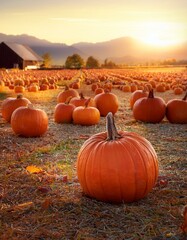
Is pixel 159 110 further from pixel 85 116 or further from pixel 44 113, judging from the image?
pixel 44 113

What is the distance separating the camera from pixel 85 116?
823 cm

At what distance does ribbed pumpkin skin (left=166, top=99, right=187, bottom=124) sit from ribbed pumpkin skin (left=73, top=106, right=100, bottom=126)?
5.10ft

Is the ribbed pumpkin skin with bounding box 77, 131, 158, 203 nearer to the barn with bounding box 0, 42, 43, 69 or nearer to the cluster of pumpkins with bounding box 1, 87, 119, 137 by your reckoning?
the cluster of pumpkins with bounding box 1, 87, 119, 137

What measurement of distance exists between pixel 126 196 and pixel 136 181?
18cm

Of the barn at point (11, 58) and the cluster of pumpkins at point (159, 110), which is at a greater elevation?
the barn at point (11, 58)

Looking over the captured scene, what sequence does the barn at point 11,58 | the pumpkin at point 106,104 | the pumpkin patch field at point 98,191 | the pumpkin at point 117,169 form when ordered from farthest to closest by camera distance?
1. the barn at point 11,58
2. the pumpkin at point 106,104
3. the pumpkin at point 117,169
4. the pumpkin patch field at point 98,191

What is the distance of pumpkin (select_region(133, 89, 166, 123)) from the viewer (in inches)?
333

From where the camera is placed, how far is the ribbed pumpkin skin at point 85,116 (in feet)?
27.0

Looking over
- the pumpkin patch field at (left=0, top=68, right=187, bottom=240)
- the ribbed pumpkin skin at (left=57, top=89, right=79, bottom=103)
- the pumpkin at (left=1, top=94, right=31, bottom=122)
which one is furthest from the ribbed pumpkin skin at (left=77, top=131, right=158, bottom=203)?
the ribbed pumpkin skin at (left=57, top=89, right=79, bottom=103)

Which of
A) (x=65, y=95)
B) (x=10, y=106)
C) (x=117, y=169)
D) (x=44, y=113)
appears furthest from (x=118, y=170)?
(x=65, y=95)

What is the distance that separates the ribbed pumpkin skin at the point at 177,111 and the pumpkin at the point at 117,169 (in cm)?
465

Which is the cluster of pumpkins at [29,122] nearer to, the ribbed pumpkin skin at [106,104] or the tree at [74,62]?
the ribbed pumpkin skin at [106,104]

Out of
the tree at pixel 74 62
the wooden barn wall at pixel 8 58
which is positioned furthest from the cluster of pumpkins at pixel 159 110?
the tree at pixel 74 62

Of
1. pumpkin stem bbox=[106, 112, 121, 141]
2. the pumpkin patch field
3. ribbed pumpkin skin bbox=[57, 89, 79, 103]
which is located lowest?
the pumpkin patch field
